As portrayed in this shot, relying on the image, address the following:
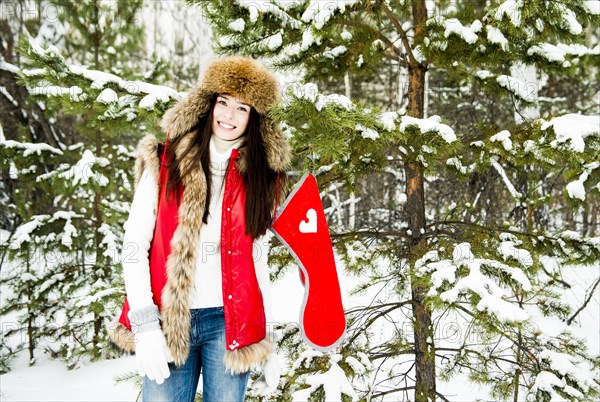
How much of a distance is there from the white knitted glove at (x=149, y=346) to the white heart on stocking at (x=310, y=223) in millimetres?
861

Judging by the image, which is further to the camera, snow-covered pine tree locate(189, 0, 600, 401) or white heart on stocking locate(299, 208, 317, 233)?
white heart on stocking locate(299, 208, 317, 233)

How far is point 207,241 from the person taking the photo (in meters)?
2.07

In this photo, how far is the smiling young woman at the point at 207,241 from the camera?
1915 mm

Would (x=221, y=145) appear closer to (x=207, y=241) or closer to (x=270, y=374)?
(x=207, y=241)

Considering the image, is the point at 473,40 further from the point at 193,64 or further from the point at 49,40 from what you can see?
the point at 193,64

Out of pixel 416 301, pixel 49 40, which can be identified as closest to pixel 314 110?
pixel 416 301

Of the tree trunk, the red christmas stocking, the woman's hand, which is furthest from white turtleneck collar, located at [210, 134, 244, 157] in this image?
the tree trunk

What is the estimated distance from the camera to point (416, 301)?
10.0 ft

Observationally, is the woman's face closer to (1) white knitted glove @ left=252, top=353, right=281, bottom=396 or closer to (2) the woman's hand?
(2) the woman's hand

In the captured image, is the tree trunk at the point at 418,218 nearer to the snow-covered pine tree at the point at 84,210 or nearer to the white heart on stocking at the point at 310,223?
the white heart on stocking at the point at 310,223

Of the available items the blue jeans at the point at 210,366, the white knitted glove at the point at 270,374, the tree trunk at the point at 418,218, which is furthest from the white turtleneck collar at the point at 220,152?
the tree trunk at the point at 418,218

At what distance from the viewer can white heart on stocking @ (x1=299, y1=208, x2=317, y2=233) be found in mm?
2323

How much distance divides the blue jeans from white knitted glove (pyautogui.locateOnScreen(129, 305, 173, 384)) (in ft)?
0.54

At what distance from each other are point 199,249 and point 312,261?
61 centimetres
